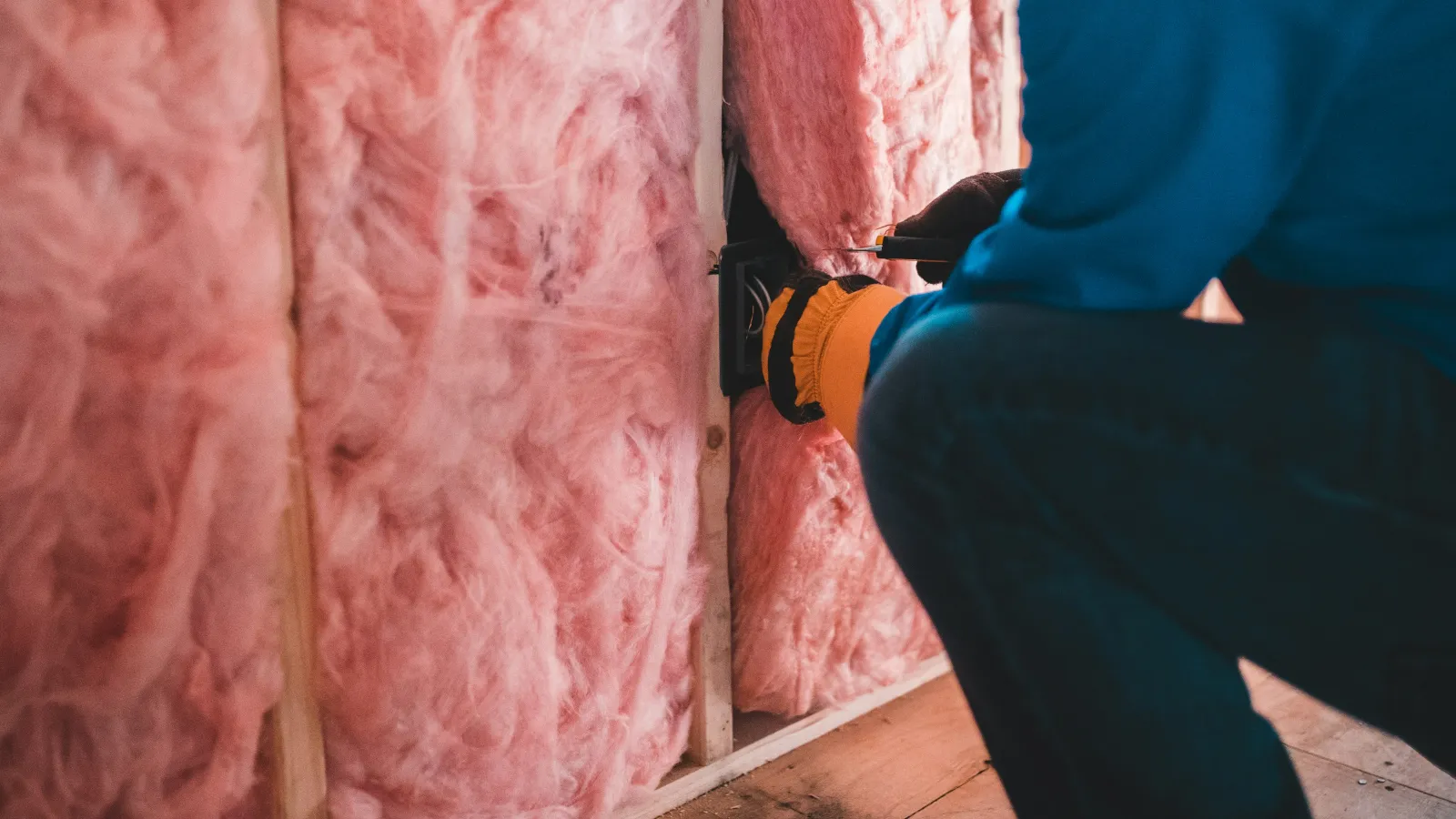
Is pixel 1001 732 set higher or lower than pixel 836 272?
lower

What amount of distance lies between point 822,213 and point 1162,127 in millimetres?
566

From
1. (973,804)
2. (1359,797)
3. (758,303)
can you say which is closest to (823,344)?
(758,303)

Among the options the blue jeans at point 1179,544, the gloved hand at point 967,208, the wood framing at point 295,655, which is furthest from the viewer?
the gloved hand at point 967,208

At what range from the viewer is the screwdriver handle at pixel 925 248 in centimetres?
94

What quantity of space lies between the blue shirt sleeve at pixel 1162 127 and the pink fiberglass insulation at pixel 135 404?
0.55 meters

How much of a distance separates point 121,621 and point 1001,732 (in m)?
0.61

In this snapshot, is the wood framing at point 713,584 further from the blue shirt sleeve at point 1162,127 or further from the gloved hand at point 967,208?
the blue shirt sleeve at point 1162,127

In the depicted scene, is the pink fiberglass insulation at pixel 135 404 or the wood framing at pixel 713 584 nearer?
the pink fiberglass insulation at pixel 135 404

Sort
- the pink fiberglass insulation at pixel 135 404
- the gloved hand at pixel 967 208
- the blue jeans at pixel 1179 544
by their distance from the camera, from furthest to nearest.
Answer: the gloved hand at pixel 967 208 < the pink fiberglass insulation at pixel 135 404 < the blue jeans at pixel 1179 544

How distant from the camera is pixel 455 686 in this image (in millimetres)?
828

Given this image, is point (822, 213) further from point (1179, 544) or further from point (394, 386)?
point (1179, 544)

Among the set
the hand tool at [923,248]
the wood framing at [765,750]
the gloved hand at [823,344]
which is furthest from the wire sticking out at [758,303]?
the wood framing at [765,750]

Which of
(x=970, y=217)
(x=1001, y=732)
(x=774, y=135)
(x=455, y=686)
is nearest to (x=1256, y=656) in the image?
(x=1001, y=732)

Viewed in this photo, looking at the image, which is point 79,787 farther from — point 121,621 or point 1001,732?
point 1001,732
